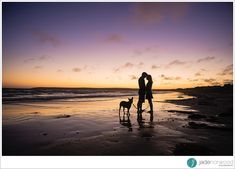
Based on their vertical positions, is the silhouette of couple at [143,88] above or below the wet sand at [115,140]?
above

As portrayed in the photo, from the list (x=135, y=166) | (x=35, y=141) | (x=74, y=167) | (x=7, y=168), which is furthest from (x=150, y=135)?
(x=7, y=168)

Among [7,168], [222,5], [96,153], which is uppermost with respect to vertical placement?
[222,5]

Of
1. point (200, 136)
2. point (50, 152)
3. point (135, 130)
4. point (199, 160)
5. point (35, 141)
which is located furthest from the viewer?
point (135, 130)

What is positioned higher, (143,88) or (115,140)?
(143,88)

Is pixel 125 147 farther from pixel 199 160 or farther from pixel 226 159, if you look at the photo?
pixel 226 159

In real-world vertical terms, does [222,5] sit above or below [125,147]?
above

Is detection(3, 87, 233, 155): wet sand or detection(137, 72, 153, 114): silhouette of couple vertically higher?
detection(137, 72, 153, 114): silhouette of couple

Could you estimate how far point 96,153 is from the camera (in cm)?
485

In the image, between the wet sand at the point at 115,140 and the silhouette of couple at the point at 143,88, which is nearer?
the wet sand at the point at 115,140

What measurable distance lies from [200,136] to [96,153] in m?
3.32

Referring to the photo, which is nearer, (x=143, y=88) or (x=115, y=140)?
(x=115, y=140)

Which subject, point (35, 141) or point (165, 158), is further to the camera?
point (35, 141)

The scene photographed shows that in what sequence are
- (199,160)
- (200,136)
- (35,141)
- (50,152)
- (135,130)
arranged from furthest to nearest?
1. (135,130)
2. (200,136)
3. (35,141)
4. (50,152)
5. (199,160)

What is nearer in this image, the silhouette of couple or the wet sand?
the wet sand
